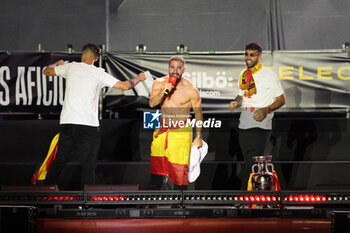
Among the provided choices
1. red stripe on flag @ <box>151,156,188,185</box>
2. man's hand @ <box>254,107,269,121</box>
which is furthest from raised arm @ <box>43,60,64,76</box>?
man's hand @ <box>254,107,269,121</box>

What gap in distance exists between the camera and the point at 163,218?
377 centimetres

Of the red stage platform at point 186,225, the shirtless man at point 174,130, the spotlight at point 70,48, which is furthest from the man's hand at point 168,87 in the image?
the red stage platform at point 186,225

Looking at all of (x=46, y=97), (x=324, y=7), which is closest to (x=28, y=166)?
(x=46, y=97)

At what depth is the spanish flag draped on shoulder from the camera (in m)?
5.76

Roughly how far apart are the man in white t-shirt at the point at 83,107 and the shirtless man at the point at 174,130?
1.15 ft

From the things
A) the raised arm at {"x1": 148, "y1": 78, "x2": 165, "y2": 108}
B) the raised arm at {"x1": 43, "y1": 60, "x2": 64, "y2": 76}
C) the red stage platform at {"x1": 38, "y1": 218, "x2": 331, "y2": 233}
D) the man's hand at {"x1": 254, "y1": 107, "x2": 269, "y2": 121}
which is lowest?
the red stage platform at {"x1": 38, "y1": 218, "x2": 331, "y2": 233}

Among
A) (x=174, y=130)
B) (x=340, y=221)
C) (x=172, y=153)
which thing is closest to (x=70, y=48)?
(x=174, y=130)

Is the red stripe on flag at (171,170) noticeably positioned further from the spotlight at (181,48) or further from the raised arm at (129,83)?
the spotlight at (181,48)

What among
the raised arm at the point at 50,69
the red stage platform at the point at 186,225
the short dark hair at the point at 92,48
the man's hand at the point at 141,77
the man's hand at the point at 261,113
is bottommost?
the red stage platform at the point at 186,225

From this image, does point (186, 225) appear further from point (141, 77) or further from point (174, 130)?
point (141, 77)

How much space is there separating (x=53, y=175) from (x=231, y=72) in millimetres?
2283

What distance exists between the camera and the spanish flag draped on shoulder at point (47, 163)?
576 cm

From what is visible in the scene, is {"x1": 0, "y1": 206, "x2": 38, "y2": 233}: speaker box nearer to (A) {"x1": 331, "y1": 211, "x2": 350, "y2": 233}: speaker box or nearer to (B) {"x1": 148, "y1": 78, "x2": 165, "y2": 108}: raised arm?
(A) {"x1": 331, "y1": 211, "x2": 350, "y2": 233}: speaker box

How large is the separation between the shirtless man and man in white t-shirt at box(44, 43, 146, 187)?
0.35 metres
